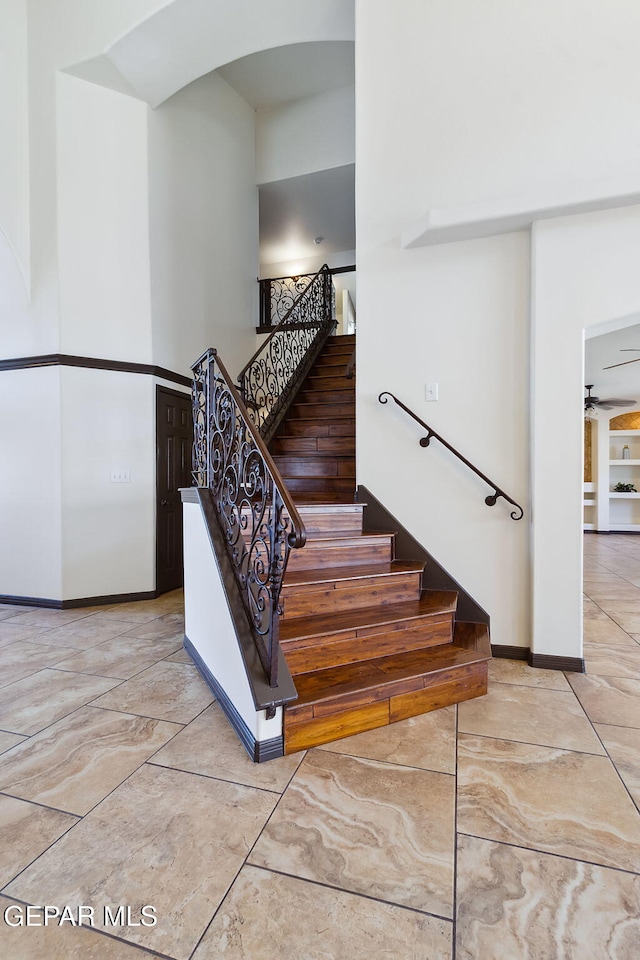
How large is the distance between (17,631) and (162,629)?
1120 mm

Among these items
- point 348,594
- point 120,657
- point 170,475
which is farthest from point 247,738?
point 170,475

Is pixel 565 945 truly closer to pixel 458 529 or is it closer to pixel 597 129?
pixel 458 529

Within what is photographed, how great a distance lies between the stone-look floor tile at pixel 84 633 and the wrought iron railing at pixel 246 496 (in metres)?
1.51

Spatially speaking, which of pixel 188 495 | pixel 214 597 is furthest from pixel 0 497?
pixel 214 597

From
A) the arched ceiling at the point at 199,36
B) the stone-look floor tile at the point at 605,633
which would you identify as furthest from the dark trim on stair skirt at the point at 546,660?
the arched ceiling at the point at 199,36

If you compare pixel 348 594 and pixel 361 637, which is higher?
pixel 348 594

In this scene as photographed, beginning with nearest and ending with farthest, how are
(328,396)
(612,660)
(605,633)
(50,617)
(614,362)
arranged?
(612,660), (605,633), (50,617), (328,396), (614,362)

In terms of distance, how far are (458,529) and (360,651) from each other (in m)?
1.14

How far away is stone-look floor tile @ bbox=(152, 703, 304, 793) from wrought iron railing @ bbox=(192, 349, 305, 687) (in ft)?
1.05

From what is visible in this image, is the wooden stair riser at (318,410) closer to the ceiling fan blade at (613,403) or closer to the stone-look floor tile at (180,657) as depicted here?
the stone-look floor tile at (180,657)

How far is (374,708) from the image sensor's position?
213cm

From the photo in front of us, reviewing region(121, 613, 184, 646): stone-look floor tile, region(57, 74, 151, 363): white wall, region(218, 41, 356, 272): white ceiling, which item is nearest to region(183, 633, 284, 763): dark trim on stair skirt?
region(121, 613, 184, 646): stone-look floor tile

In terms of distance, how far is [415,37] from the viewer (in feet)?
10.4

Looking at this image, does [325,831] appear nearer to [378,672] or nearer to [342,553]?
[378,672]
